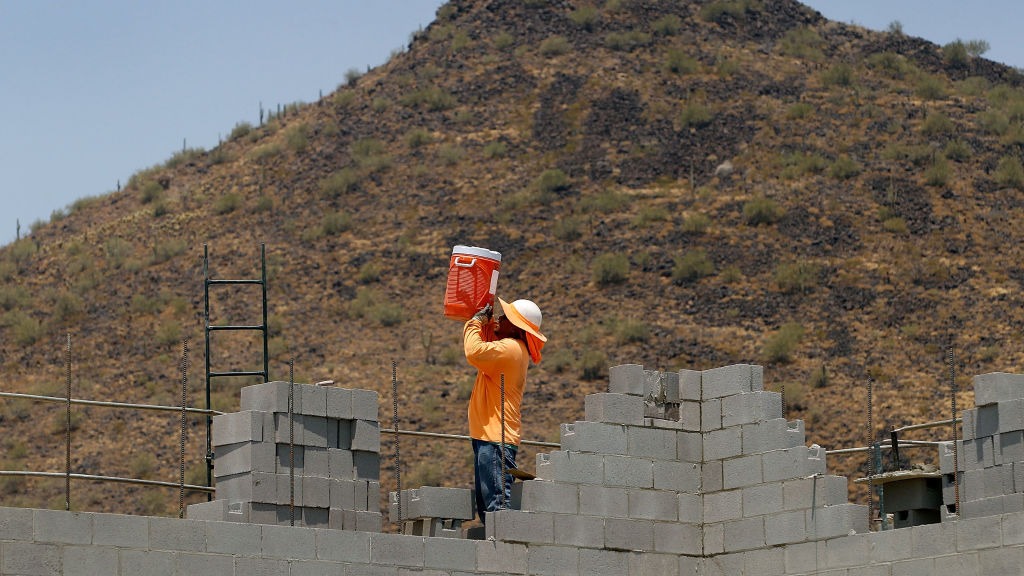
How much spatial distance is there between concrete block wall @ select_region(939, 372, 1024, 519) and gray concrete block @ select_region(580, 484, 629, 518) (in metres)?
2.78

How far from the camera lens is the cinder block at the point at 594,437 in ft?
51.7

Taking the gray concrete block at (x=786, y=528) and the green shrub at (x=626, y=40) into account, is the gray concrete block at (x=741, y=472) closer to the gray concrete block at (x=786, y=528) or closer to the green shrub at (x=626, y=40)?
the gray concrete block at (x=786, y=528)

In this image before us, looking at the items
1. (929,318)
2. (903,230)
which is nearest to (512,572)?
(929,318)

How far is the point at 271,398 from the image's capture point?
1477 centimetres

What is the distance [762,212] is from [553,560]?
37184 millimetres

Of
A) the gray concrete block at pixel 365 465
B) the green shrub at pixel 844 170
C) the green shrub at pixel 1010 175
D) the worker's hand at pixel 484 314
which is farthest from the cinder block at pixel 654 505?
the green shrub at pixel 1010 175

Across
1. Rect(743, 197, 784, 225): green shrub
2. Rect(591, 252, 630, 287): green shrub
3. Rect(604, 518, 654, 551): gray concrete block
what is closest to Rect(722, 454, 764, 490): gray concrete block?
Rect(604, 518, 654, 551): gray concrete block

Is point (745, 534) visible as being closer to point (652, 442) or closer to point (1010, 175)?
point (652, 442)

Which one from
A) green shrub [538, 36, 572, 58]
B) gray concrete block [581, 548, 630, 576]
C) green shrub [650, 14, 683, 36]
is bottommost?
gray concrete block [581, 548, 630, 576]

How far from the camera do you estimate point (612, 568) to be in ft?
51.9

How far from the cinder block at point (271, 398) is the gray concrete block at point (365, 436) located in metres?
0.58

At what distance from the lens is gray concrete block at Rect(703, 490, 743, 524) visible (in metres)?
16.2

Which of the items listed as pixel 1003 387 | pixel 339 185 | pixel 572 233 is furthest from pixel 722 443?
pixel 339 185

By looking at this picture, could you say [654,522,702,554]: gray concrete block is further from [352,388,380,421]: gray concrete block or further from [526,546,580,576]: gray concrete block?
[352,388,380,421]: gray concrete block
